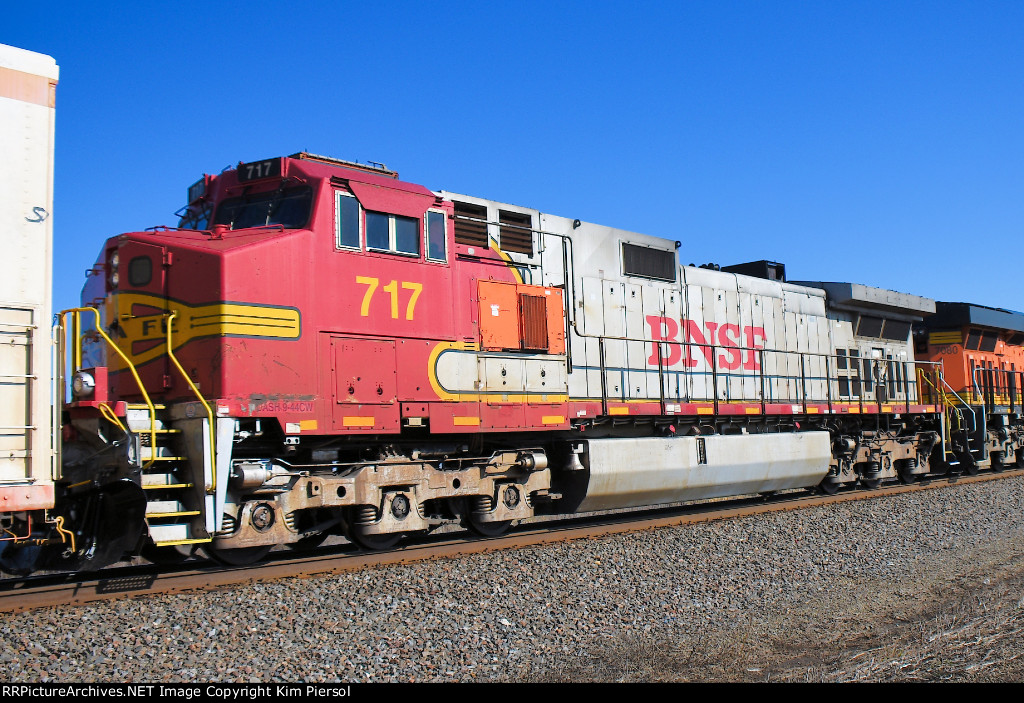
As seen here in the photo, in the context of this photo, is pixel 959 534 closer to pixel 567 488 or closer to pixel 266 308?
pixel 567 488

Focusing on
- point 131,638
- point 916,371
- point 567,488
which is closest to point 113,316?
point 131,638

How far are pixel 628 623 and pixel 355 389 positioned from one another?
3132 mm

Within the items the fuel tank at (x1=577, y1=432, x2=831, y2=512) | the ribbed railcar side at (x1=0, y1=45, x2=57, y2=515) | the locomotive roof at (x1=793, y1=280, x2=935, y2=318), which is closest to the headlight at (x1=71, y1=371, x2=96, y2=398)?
the ribbed railcar side at (x1=0, y1=45, x2=57, y2=515)

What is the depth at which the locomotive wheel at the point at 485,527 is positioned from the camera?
888 centimetres

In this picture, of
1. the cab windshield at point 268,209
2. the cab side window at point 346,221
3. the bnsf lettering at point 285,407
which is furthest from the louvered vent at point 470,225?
the bnsf lettering at point 285,407

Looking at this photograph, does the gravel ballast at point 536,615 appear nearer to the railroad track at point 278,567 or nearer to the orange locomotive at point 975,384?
the railroad track at point 278,567

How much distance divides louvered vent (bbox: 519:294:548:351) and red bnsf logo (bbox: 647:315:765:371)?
237cm

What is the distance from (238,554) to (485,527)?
2.64 metres

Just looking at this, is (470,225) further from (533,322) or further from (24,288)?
(24,288)

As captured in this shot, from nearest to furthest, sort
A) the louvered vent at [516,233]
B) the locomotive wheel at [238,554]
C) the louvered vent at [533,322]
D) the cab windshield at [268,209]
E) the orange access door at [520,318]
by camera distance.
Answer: the locomotive wheel at [238,554] < the cab windshield at [268,209] < the orange access door at [520,318] < the louvered vent at [533,322] < the louvered vent at [516,233]

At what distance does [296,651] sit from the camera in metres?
5.03

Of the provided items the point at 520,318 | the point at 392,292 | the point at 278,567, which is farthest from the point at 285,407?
the point at 520,318

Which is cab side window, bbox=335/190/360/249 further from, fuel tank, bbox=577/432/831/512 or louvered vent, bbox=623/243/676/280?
louvered vent, bbox=623/243/676/280

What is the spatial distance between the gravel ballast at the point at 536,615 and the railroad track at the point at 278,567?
246 mm
